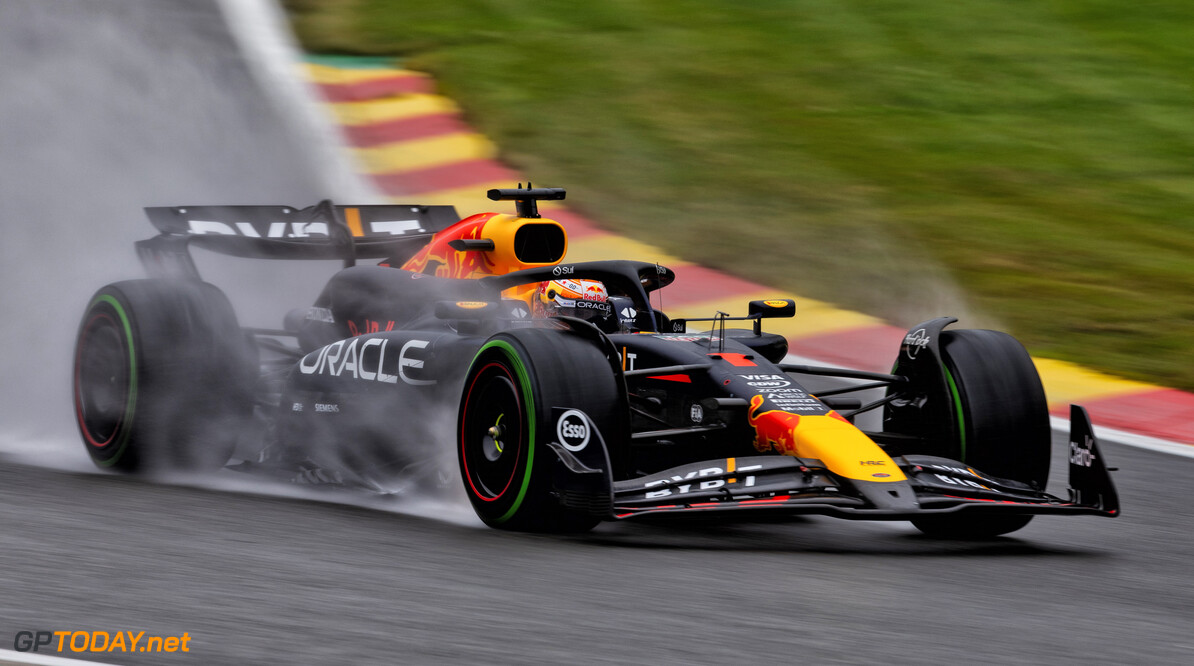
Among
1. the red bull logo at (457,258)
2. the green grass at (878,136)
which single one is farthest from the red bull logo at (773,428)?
the green grass at (878,136)

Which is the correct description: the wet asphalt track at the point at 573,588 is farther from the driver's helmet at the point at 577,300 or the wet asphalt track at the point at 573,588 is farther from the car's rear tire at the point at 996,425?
the driver's helmet at the point at 577,300

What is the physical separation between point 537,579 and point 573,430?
2.24 feet

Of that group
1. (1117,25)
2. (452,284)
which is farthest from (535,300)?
(1117,25)

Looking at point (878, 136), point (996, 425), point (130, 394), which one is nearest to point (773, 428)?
point (996, 425)

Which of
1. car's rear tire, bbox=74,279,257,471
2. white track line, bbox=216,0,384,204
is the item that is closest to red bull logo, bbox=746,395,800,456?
car's rear tire, bbox=74,279,257,471

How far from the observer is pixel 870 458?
194 inches

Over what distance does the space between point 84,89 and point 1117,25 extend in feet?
36.8

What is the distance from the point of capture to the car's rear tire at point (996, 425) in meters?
5.48

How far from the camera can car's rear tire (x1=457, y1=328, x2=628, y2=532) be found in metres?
4.87

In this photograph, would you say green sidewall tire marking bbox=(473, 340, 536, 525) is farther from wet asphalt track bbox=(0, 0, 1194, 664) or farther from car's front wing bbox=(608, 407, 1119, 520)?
car's front wing bbox=(608, 407, 1119, 520)

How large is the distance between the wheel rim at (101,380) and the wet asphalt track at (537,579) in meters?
0.24

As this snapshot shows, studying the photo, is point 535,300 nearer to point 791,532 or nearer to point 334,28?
point 791,532

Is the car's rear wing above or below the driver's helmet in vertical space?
above

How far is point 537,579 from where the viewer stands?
14.0 feet
